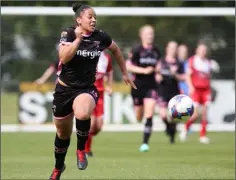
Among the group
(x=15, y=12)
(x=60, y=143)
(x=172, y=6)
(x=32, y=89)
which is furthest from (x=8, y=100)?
(x=60, y=143)

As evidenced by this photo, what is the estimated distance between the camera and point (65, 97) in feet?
29.5

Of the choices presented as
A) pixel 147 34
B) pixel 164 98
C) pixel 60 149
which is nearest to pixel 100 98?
pixel 147 34

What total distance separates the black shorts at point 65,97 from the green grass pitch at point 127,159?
1552 mm

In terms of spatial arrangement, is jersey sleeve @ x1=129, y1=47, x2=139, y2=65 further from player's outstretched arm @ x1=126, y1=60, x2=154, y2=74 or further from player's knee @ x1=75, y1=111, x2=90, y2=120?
player's knee @ x1=75, y1=111, x2=90, y2=120

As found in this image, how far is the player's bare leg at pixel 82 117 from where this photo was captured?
8734 millimetres

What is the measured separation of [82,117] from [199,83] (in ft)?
32.6

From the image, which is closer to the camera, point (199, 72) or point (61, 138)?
point (61, 138)

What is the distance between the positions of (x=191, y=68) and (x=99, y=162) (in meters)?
6.59

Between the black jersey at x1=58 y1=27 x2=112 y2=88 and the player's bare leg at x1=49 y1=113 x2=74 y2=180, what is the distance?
48 cm

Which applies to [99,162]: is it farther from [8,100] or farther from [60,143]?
[8,100]

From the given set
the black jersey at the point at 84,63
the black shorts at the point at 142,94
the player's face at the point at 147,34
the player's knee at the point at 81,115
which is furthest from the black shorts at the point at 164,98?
the player's knee at the point at 81,115

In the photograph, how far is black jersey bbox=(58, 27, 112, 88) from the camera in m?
8.86

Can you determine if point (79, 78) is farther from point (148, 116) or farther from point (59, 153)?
point (148, 116)

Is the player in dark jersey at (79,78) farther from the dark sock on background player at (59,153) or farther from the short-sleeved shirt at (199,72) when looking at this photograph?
the short-sleeved shirt at (199,72)
